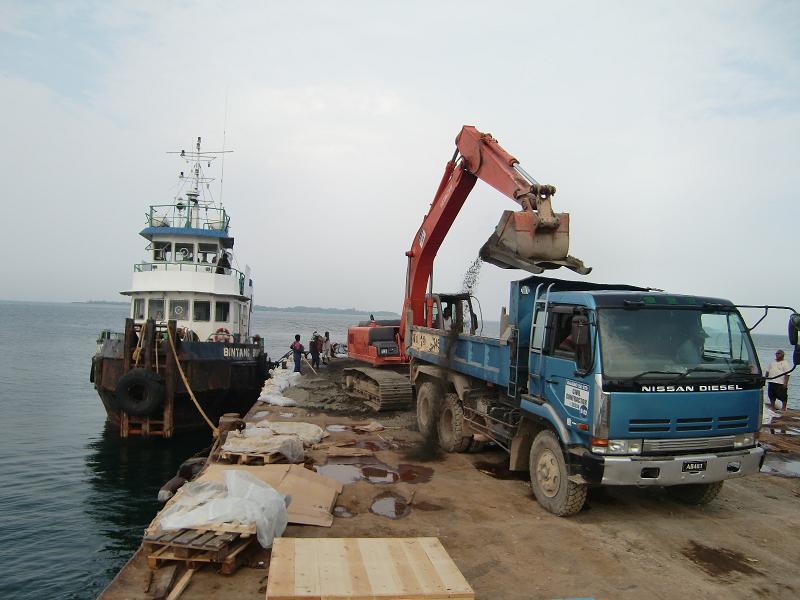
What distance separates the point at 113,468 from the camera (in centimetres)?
1375

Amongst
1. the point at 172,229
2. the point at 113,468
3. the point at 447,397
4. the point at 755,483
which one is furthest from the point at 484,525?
the point at 172,229

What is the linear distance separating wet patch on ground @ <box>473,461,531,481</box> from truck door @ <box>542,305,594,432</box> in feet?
6.84

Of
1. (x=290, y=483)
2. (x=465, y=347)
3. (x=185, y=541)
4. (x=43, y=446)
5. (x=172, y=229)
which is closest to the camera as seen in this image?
(x=185, y=541)

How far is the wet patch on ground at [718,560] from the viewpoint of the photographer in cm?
547

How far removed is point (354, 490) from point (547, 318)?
3399 mm

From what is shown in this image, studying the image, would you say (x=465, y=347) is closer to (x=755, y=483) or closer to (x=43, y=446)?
(x=755, y=483)

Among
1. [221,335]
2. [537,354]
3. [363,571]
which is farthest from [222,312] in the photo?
[363,571]

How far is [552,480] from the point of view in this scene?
269 inches

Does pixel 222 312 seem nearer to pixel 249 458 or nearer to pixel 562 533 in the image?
pixel 249 458

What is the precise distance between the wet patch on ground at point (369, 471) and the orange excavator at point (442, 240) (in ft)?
11.4

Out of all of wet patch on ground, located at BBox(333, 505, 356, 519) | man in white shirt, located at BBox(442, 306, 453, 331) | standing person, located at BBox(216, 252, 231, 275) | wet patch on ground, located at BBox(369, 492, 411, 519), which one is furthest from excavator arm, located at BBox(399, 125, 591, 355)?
standing person, located at BBox(216, 252, 231, 275)

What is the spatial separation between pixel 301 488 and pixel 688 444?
442cm

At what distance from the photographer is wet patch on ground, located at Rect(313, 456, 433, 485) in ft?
26.6

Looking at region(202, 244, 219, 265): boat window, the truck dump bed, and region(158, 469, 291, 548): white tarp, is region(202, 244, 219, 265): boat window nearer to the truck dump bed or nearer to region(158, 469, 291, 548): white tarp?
the truck dump bed
